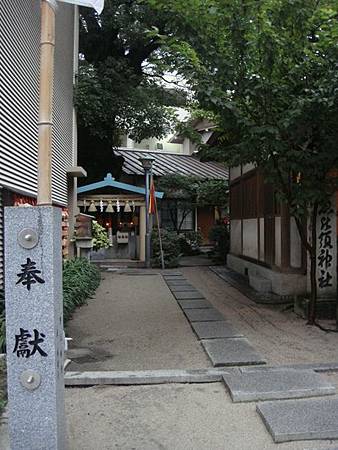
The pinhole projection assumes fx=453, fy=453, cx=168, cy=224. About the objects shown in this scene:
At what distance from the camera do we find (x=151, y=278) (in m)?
13.9

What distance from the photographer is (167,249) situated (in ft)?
55.2

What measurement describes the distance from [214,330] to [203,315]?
1171 millimetres

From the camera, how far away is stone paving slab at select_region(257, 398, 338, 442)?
3701 millimetres

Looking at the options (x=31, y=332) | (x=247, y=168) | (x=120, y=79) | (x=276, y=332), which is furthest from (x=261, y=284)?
(x=120, y=79)

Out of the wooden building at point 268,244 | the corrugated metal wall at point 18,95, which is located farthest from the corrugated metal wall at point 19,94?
the wooden building at point 268,244

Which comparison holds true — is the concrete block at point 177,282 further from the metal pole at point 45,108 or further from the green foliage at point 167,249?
the metal pole at point 45,108

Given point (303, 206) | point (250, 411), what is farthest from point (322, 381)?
point (303, 206)

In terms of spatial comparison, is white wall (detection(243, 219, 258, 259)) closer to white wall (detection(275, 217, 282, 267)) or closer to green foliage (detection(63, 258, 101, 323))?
white wall (detection(275, 217, 282, 267))

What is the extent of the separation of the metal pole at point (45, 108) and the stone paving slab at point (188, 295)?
7.49 meters

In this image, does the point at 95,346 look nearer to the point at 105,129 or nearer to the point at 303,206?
the point at 303,206

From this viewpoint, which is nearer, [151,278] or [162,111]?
[151,278]

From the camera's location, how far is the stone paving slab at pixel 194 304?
9.28 m

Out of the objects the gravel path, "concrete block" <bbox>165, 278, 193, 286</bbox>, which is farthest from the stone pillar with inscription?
"concrete block" <bbox>165, 278, 193, 286</bbox>

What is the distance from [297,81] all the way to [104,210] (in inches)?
474
